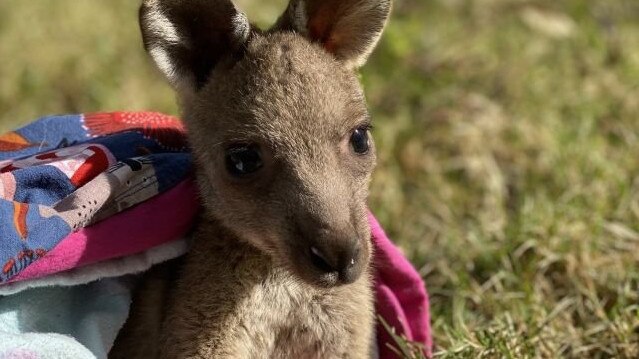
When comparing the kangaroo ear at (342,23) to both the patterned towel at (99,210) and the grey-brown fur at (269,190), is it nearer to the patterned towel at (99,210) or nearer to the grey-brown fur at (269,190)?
the grey-brown fur at (269,190)

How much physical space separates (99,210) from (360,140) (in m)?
0.86

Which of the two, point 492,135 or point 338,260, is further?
point 492,135

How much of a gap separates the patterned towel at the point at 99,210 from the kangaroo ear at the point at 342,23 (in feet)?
1.93

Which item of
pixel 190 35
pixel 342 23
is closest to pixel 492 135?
pixel 342 23

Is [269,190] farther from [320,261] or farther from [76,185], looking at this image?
[76,185]

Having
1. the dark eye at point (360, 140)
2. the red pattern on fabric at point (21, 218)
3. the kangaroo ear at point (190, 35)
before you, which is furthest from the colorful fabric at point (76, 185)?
the dark eye at point (360, 140)

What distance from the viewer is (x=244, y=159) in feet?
9.47

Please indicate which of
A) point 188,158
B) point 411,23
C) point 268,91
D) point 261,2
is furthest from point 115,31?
point 268,91

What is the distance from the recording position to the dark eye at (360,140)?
2975 millimetres

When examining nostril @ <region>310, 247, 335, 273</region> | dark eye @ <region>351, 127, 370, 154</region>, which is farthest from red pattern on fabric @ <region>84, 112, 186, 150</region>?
nostril @ <region>310, 247, 335, 273</region>

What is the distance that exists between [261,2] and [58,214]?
181 inches

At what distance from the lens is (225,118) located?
2957 millimetres

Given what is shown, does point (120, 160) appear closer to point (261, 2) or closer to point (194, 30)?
point (194, 30)

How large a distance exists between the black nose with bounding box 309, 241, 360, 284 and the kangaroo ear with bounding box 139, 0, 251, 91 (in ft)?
2.70
